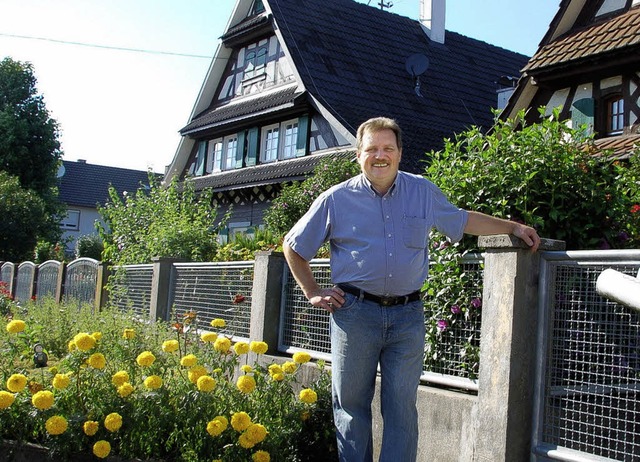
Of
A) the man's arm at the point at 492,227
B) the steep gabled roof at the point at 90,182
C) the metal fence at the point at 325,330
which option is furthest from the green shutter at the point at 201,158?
the steep gabled roof at the point at 90,182

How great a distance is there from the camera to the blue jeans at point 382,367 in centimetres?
417

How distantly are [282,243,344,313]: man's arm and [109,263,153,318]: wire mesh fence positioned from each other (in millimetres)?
6395

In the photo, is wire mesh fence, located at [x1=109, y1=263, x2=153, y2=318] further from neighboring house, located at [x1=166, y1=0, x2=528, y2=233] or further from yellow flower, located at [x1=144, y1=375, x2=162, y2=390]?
neighboring house, located at [x1=166, y1=0, x2=528, y2=233]

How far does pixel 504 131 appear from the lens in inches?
221

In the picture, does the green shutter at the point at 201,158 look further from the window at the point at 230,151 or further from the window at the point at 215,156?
the window at the point at 230,151

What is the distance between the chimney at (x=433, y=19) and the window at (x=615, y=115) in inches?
511

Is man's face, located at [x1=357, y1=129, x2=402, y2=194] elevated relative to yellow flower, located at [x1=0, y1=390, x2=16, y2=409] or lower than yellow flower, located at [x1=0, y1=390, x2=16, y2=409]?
elevated

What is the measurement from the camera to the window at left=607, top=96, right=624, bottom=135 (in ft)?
47.9

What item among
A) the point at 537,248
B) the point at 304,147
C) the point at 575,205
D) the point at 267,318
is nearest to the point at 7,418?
the point at 267,318

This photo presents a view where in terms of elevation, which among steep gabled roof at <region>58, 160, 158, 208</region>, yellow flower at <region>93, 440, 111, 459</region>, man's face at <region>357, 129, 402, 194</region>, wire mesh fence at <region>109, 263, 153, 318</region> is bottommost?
yellow flower at <region>93, 440, 111, 459</region>

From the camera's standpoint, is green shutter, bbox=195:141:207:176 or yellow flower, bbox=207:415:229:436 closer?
yellow flower, bbox=207:415:229:436

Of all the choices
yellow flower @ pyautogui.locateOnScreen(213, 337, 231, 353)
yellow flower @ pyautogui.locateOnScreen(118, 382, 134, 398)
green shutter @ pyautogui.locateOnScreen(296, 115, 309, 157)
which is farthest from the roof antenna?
→ yellow flower @ pyautogui.locateOnScreen(118, 382, 134, 398)

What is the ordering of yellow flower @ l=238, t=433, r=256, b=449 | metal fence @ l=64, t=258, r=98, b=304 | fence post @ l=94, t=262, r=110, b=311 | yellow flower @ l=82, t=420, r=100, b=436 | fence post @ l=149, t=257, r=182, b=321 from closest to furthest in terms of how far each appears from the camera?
yellow flower @ l=238, t=433, r=256, b=449
yellow flower @ l=82, t=420, r=100, b=436
fence post @ l=149, t=257, r=182, b=321
fence post @ l=94, t=262, r=110, b=311
metal fence @ l=64, t=258, r=98, b=304

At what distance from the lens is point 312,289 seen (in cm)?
432
